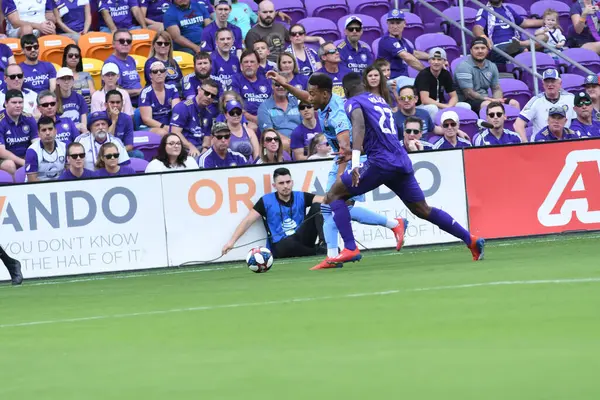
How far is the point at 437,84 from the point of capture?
19531 mm

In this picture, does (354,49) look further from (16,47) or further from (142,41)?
(16,47)

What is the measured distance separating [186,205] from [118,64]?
336 cm

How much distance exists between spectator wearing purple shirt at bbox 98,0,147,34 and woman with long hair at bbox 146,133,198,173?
4.14 meters

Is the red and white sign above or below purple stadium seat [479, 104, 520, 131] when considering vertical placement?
below

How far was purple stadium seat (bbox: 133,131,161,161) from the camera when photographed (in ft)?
57.7

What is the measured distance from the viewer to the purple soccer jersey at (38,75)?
18.0m

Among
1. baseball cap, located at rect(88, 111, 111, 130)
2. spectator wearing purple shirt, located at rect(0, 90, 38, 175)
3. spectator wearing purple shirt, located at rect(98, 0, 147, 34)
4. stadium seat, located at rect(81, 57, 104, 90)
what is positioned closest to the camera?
spectator wearing purple shirt, located at rect(0, 90, 38, 175)

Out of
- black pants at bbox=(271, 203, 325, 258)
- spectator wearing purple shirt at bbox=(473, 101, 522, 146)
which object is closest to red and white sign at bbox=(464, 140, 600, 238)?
spectator wearing purple shirt at bbox=(473, 101, 522, 146)

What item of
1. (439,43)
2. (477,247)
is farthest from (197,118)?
(477,247)

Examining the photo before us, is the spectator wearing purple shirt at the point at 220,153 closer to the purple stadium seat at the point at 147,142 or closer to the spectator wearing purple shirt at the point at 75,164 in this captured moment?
the purple stadium seat at the point at 147,142

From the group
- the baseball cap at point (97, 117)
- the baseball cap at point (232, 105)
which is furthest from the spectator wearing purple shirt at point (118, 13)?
the baseball cap at point (232, 105)

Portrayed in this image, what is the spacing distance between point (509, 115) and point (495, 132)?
2.00 meters

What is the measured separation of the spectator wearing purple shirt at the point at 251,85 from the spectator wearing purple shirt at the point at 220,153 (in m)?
1.68

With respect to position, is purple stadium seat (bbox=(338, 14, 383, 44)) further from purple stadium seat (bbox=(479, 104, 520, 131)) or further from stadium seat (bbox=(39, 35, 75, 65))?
stadium seat (bbox=(39, 35, 75, 65))
